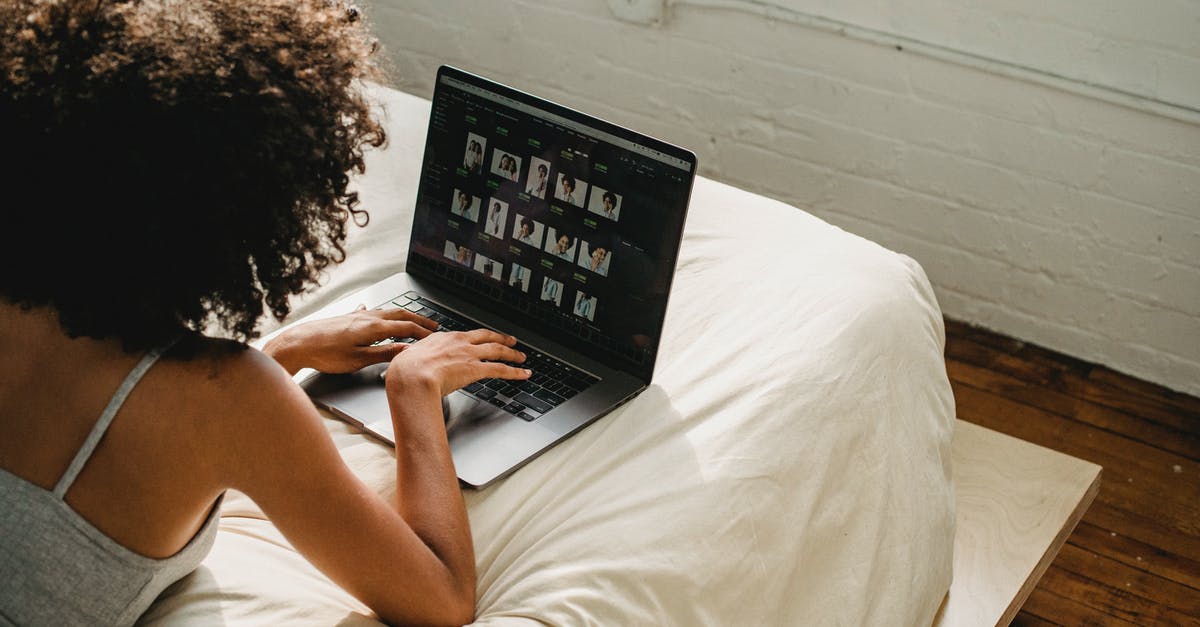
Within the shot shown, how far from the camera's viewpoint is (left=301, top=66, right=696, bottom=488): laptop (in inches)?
44.7

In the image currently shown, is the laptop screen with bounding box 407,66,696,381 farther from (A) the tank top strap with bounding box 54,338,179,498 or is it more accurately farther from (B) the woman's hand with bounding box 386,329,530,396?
(A) the tank top strap with bounding box 54,338,179,498

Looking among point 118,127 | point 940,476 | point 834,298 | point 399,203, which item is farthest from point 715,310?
point 118,127

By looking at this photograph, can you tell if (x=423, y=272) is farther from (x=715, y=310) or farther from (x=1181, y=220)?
(x=1181, y=220)

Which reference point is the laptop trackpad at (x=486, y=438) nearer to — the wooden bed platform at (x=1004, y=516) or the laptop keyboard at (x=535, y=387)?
the laptop keyboard at (x=535, y=387)

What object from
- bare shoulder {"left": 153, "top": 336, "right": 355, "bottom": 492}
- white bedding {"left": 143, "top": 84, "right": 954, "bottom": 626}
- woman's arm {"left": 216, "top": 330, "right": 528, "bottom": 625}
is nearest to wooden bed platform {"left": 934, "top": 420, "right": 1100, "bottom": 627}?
white bedding {"left": 143, "top": 84, "right": 954, "bottom": 626}

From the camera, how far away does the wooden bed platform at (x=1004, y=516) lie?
1332 mm

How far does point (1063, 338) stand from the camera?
229 cm

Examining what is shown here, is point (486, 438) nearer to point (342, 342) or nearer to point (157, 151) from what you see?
point (342, 342)

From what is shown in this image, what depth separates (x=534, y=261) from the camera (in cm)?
126

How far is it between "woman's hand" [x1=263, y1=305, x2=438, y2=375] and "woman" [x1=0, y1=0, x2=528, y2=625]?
0.82 ft

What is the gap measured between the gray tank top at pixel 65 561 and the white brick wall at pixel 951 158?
1796 mm

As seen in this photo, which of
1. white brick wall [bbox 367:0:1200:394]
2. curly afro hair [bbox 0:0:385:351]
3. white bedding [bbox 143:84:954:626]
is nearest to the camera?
curly afro hair [bbox 0:0:385:351]

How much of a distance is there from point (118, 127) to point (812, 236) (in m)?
0.89

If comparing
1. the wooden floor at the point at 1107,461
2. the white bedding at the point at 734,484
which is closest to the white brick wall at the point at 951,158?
the wooden floor at the point at 1107,461
